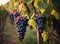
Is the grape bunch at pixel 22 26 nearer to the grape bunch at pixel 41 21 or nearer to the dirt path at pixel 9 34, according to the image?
the grape bunch at pixel 41 21

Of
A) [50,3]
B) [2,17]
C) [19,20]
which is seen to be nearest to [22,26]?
[19,20]

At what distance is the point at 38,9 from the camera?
1.57 m

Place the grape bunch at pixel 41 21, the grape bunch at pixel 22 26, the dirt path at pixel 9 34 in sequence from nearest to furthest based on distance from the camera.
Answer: the grape bunch at pixel 41 21
the grape bunch at pixel 22 26
the dirt path at pixel 9 34

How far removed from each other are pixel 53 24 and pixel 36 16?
0.17m

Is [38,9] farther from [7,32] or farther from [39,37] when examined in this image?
[7,32]

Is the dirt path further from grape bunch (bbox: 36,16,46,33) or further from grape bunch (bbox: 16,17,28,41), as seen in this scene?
grape bunch (bbox: 36,16,46,33)

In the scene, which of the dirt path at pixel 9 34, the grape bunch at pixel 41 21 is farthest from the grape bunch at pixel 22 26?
the dirt path at pixel 9 34

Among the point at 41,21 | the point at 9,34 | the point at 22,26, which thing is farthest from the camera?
the point at 9,34

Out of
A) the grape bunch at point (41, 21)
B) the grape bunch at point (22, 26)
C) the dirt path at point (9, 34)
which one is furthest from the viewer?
the dirt path at point (9, 34)

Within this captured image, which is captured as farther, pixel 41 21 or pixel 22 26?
pixel 22 26

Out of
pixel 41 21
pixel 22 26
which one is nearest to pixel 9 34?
pixel 22 26

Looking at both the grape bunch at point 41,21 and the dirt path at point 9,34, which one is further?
the dirt path at point 9,34

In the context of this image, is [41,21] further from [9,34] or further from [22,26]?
[9,34]

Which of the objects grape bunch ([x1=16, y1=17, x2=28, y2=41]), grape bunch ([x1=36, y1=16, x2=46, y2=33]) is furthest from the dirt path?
grape bunch ([x1=36, y1=16, x2=46, y2=33])
